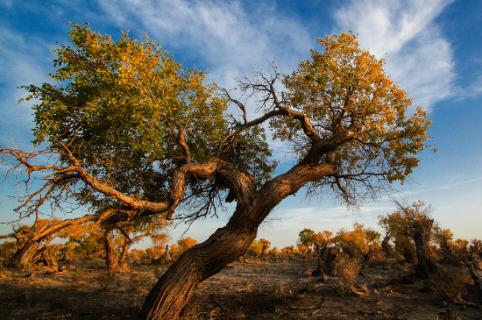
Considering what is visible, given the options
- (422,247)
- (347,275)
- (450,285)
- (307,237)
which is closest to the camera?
(450,285)

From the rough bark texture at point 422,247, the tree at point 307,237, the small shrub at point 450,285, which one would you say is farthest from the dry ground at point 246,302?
the tree at point 307,237

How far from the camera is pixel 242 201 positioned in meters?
8.97

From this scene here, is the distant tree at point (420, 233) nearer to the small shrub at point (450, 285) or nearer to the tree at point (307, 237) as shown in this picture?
the small shrub at point (450, 285)

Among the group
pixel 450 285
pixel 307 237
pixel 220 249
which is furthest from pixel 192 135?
pixel 307 237

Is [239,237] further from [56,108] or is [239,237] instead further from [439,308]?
[439,308]

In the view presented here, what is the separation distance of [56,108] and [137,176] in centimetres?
338

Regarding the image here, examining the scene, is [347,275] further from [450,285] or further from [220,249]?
[220,249]

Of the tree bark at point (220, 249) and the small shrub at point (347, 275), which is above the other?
the tree bark at point (220, 249)

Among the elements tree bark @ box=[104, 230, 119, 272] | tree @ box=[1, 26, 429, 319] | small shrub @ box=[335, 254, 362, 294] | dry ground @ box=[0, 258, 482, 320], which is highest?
tree @ box=[1, 26, 429, 319]

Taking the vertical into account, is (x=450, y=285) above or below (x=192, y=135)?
below

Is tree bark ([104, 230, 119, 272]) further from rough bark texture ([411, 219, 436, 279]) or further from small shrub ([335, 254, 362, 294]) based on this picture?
rough bark texture ([411, 219, 436, 279])

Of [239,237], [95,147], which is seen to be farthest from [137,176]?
[239,237]

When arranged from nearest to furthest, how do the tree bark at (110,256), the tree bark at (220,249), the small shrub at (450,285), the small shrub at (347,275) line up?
1. the tree bark at (220,249)
2. the small shrub at (450,285)
3. the small shrub at (347,275)
4. the tree bark at (110,256)

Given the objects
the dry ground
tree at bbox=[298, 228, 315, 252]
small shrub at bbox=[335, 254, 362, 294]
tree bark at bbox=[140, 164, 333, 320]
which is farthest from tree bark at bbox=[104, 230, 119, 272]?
tree at bbox=[298, 228, 315, 252]
